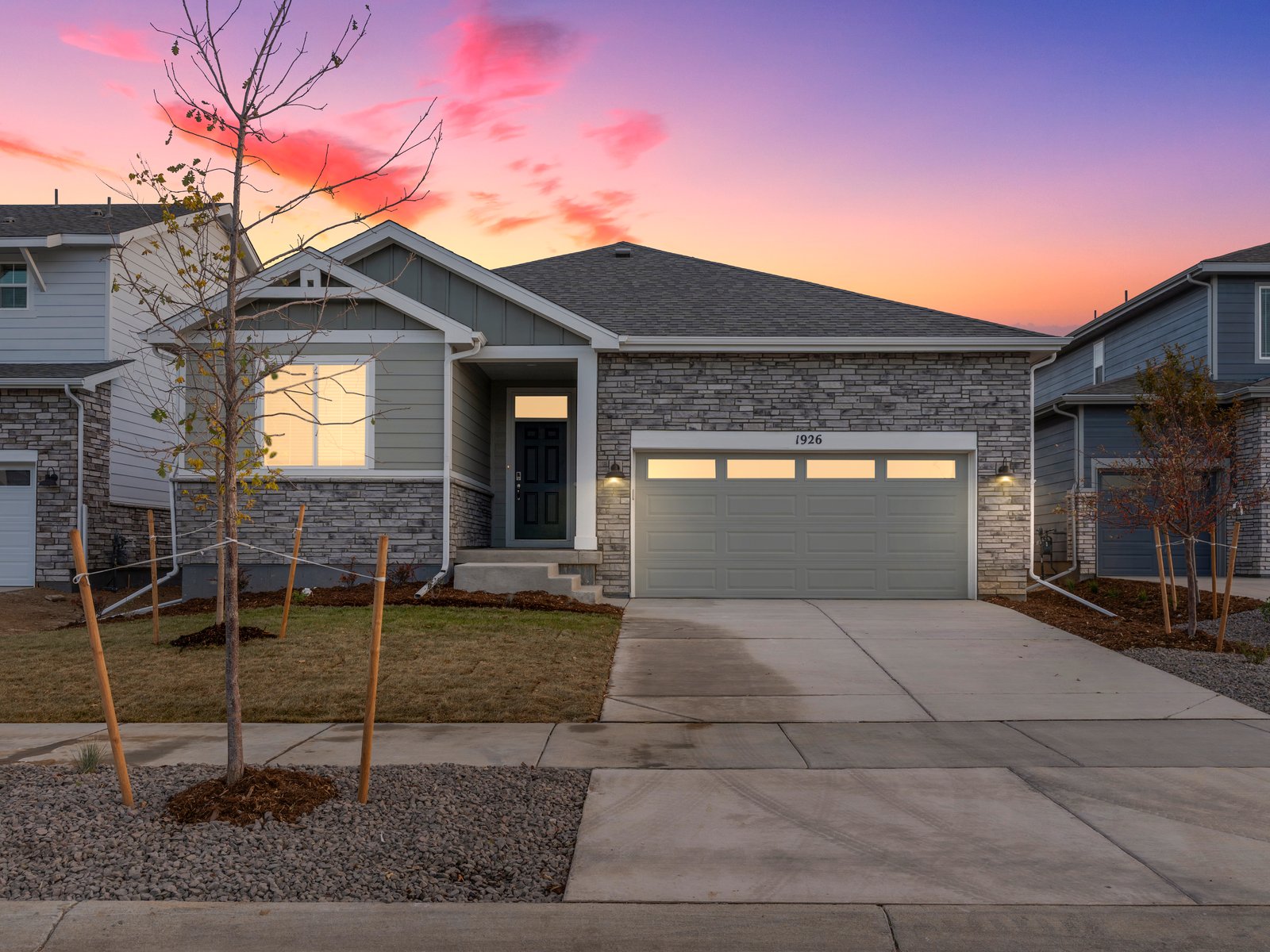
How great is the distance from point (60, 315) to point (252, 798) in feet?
51.5

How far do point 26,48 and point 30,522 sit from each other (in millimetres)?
7965

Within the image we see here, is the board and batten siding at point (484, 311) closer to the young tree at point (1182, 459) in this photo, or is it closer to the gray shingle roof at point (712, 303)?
the gray shingle roof at point (712, 303)

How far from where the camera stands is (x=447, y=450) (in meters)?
13.4

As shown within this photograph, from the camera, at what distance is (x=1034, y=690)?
827 centimetres

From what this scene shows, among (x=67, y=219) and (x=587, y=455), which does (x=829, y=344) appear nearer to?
(x=587, y=455)

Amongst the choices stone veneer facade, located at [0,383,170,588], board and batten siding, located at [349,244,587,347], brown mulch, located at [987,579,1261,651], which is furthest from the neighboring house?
stone veneer facade, located at [0,383,170,588]

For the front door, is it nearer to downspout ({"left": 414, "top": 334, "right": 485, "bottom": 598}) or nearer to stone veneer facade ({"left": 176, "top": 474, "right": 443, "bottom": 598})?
downspout ({"left": 414, "top": 334, "right": 485, "bottom": 598})

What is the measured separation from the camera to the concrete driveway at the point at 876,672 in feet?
24.5

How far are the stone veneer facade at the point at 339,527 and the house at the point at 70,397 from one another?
2964 mm

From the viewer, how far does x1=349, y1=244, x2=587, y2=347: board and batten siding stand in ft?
46.4

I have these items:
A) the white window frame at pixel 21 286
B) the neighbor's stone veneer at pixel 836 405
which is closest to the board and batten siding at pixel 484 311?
the neighbor's stone veneer at pixel 836 405

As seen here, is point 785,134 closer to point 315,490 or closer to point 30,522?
point 315,490

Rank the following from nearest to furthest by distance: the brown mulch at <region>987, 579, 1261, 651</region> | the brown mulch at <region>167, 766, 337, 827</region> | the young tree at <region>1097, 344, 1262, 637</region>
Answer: the brown mulch at <region>167, 766, 337, 827</region>
the brown mulch at <region>987, 579, 1261, 651</region>
the young tree at <region>1097, 344, 1262, 637</region>

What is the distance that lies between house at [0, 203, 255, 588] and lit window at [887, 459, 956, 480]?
1184 centimetres
